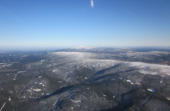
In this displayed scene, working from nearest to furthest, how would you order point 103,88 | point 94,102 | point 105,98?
point 94,102 < point 105,98 < point 103,88

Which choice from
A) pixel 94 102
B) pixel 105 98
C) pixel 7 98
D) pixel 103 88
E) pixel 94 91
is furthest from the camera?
pixel 103 88

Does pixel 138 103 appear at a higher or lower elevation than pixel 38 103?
higher

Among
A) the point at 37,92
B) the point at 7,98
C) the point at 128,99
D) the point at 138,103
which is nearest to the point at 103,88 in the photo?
the point at 128,99

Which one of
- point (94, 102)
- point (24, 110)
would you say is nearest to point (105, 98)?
point (94, 102)

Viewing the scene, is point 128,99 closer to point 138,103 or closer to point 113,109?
point 138,103

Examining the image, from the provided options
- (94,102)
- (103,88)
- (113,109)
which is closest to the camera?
(113,109)

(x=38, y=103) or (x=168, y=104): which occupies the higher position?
(x=168, y=104)

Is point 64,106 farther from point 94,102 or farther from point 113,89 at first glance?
point 113,89

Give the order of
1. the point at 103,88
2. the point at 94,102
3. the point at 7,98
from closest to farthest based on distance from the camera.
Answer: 1. the point at 94,102
2. the point at 7,98
3. the point at 103,88

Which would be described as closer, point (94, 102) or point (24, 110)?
point (24, 110)
